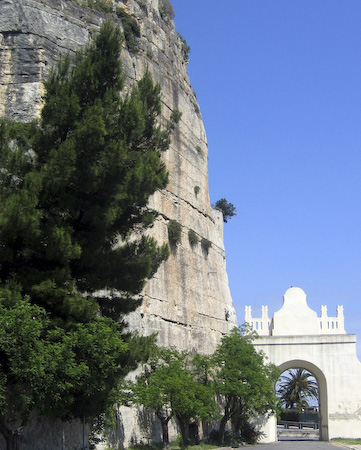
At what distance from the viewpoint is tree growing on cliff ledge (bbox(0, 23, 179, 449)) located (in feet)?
42.0

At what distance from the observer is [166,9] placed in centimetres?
3072

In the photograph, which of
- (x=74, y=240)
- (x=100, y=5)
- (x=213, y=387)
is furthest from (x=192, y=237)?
(x=74, y=240)

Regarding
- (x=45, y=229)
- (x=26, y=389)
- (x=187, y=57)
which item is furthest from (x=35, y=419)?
(x=187, y=57)

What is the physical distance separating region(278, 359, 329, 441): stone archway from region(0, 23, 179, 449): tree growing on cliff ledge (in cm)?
2020

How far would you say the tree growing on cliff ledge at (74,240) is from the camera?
12.8 meters

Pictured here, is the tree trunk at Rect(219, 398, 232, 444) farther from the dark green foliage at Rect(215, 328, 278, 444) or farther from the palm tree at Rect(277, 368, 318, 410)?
the palm tree at Rect(277, 368, 318, 410)

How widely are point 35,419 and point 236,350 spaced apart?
14.3m

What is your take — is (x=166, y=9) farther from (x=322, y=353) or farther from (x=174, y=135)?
(x=322, y=353)

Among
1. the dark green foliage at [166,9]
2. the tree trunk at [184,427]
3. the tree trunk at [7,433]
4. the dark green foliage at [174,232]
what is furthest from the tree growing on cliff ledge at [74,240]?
the dark green foliage at [166,9]

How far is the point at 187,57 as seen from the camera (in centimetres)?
3186

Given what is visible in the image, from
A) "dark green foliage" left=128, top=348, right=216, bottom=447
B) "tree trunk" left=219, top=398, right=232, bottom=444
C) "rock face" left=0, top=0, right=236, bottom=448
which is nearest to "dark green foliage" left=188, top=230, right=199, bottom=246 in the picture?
"rock face" left=0, top=0, right=236, bottom=448

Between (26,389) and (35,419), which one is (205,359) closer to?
(35,419)

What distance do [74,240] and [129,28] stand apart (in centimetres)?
1451

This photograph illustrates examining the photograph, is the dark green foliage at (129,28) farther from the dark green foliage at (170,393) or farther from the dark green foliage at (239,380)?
the dark green foliage at (239,380)
